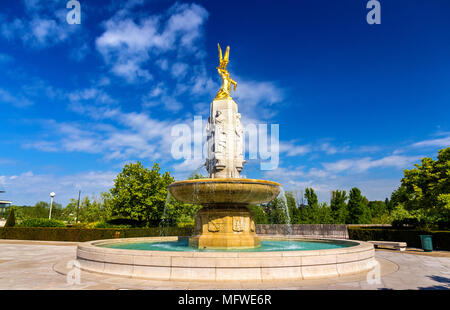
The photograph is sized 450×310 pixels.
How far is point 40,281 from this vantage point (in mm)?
7527

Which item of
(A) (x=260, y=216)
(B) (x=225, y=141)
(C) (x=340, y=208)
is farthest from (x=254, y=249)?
(C) (x=340, y=208)

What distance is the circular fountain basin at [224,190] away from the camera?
10133 millimetres

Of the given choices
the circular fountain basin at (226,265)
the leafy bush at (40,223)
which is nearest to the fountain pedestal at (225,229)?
the circular fountain basin at (226,265)

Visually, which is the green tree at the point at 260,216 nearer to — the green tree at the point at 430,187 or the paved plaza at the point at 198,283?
the green tree at the point at 430,187

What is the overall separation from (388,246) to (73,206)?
192ft

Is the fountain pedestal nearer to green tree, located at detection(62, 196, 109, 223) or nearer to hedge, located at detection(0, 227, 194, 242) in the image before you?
hedge, located at detection(0, 227, 194, 242)

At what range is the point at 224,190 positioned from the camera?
1023 cm

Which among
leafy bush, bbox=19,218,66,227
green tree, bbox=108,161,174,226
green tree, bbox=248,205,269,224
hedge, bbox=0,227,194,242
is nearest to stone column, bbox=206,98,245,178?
hedge, bbox=0,227,194,242

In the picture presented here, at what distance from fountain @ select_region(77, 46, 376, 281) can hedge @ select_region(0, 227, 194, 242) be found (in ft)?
32.7

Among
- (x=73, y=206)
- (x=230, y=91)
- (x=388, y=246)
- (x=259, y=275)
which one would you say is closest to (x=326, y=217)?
(x=388, y=246)

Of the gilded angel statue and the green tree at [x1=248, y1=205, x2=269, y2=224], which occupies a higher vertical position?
the gilded angel statue

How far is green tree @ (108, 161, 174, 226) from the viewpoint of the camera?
29984 mm
